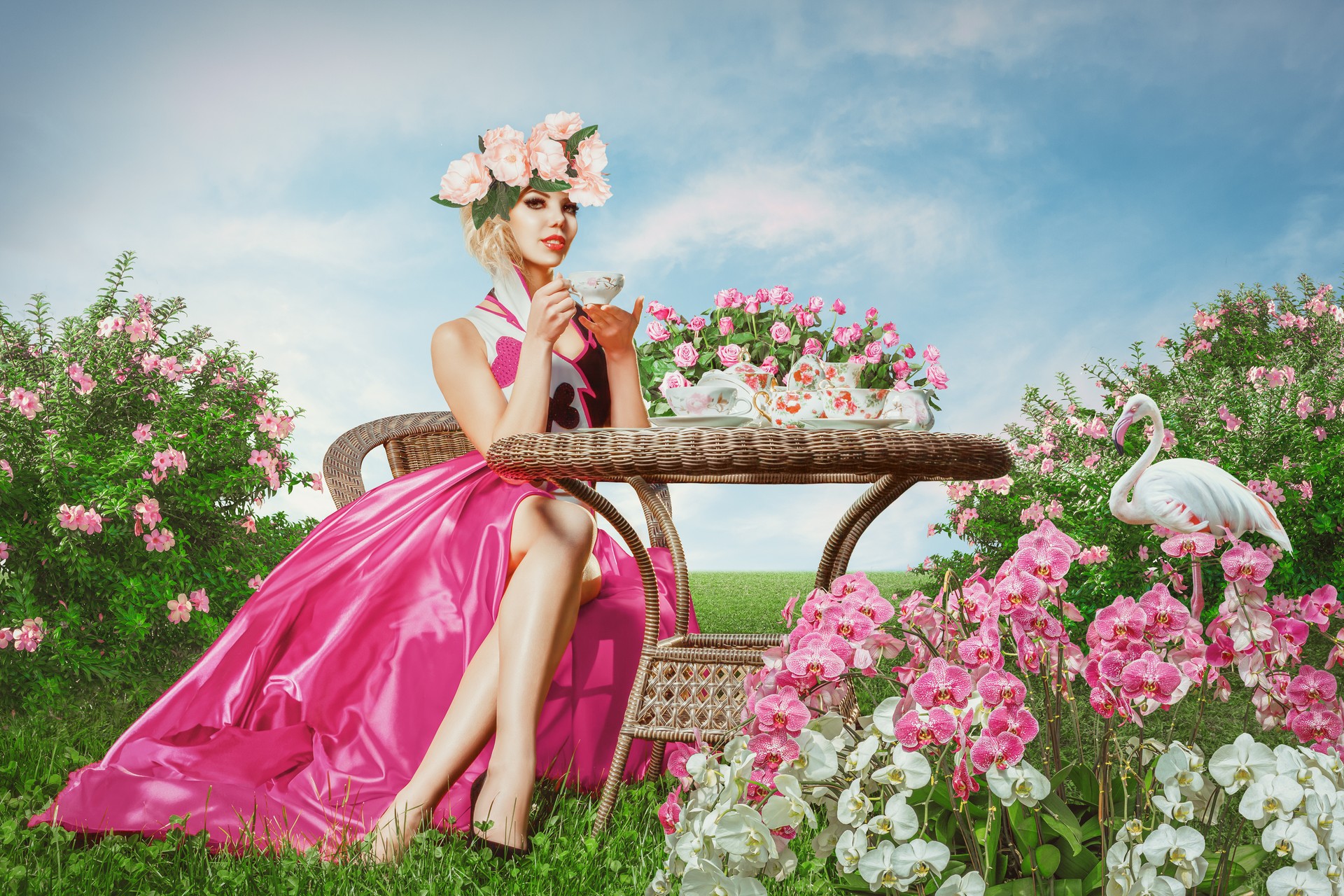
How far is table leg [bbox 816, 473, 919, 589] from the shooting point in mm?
2239

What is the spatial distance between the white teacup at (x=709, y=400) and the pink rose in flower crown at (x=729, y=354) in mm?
264

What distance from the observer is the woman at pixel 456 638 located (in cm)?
218

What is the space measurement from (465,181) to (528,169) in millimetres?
197

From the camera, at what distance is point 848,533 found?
228 cm

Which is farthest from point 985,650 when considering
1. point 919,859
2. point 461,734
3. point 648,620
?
point 461,734

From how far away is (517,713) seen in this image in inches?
83.7

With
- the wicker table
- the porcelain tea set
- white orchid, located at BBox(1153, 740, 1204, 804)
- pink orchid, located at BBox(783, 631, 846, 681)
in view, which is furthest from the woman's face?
white orchid, located at BBox(1153, 740, 1204, 804)

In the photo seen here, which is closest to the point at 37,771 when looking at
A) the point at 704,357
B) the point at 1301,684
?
the point at 704,357

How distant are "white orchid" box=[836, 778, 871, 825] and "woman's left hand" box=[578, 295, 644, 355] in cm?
166

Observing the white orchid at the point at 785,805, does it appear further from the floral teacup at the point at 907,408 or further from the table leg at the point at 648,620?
the floral teacup at the point at 907,408

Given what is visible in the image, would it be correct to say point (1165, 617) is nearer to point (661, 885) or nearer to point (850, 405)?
point (661, 885)

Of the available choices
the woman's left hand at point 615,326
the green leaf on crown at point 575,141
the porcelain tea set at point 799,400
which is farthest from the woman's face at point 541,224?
the porcelain tea set at point 799,400

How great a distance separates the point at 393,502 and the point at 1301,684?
7.50 ft

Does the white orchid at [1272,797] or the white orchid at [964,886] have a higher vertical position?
the white orchid at [1272,797]
